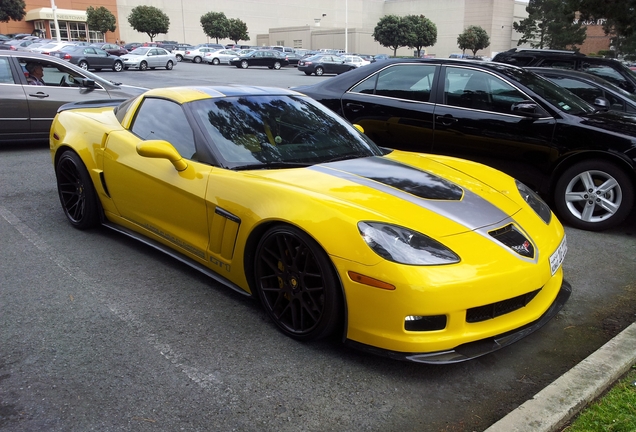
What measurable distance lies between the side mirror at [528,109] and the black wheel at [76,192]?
160 inches

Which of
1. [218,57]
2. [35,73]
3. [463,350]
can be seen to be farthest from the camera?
[218,57]

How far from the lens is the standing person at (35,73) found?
8727 millimetres

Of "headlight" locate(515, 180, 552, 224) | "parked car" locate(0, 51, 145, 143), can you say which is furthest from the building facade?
"headlight" locate(515, 180, 552, 224)

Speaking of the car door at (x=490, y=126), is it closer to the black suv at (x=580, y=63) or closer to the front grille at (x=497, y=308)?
the front grille at (x=497, y=308)

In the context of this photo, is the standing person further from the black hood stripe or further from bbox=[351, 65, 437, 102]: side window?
the black hood stripe

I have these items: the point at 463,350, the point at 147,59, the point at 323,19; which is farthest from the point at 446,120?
the point at 323,19

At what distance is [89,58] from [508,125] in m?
30.6

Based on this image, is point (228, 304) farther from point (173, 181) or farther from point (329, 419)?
point (329, 419)

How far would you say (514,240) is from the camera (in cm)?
304

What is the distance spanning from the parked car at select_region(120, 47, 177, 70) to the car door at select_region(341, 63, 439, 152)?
3144 cm

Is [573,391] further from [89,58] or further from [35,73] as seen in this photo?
[89,58]

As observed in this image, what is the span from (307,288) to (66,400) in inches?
50.3

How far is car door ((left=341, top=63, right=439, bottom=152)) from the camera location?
618 centimetres

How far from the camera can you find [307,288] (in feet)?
9.84
